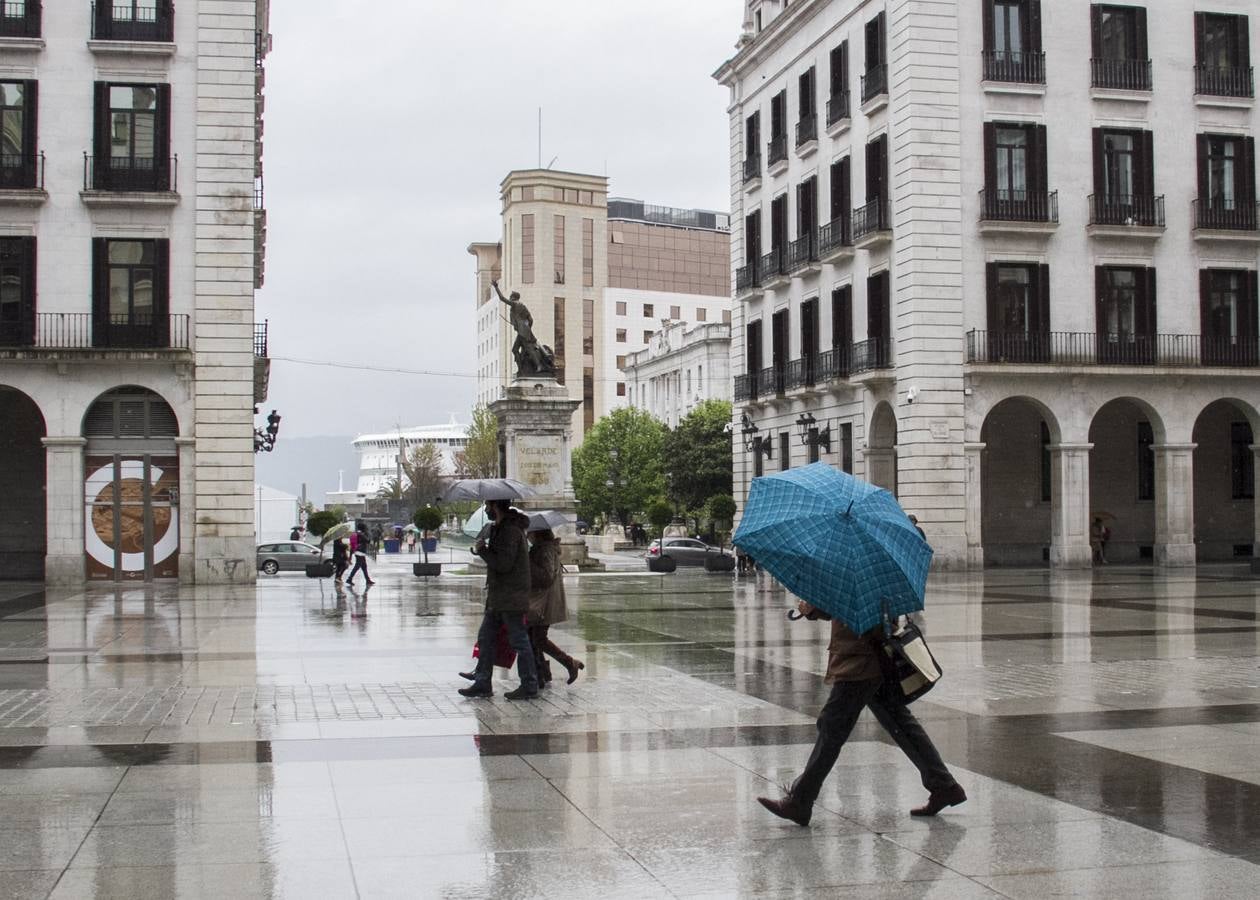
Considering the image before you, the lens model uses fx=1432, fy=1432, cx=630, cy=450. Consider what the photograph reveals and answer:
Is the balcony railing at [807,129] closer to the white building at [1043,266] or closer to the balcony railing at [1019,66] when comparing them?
the white building at [1043,266]

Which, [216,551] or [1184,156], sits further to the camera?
[1184,156]

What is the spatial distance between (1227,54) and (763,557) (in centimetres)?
4061

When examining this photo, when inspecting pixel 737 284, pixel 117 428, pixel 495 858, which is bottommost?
pixel 495 858

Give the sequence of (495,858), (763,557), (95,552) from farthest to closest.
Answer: (95,552), (763,557), (495,858)

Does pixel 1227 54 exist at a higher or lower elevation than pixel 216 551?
higher

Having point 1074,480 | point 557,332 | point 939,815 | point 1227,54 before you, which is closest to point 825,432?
point 1074,480

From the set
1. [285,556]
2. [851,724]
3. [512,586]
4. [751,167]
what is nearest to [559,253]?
[751,167]

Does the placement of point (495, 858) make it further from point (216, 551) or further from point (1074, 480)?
point (1074, 480)

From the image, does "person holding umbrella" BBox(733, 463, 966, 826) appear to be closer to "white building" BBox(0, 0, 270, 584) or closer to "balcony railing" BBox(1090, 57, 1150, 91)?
Answer: "white building" BBox(0, 0, 270, 584)

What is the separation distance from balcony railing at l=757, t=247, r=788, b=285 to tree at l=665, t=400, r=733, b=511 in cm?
2795

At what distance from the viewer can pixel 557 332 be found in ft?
456

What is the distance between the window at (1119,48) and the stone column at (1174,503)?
10543 millimetres

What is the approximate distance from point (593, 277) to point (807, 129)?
94.8 meters

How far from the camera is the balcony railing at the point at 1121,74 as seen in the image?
40.9 meters
